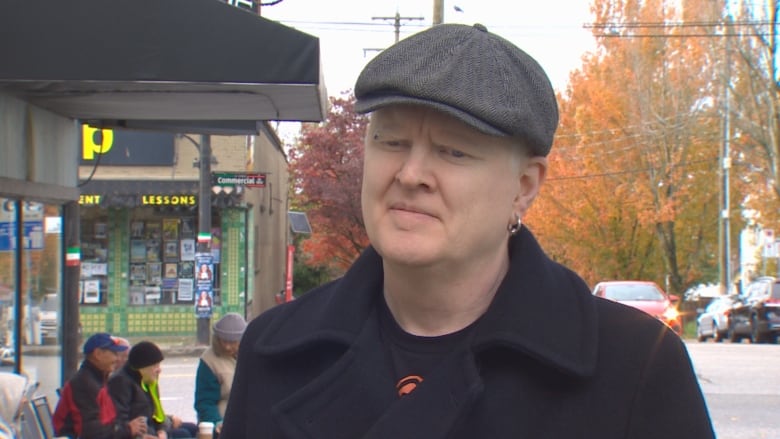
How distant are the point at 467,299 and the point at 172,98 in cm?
414

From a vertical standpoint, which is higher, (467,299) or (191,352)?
(467,299)

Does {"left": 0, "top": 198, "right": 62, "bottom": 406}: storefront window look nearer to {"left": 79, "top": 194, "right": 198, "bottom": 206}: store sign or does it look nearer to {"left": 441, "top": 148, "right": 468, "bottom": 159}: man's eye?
{"left": 441, "top": 148, "right": 468, "bottom": 159}: man's eye

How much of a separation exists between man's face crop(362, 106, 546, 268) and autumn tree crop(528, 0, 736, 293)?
30.3 meters

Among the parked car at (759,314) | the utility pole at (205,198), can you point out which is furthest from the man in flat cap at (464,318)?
the parked car at (759,314)

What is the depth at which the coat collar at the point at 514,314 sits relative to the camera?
1.83 meters

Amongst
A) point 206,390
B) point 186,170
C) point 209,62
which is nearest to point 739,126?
point 186,170

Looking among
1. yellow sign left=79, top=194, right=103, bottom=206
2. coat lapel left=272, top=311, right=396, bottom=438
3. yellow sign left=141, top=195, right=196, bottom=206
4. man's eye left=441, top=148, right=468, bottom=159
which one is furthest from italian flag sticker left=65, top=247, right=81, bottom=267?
yellow sign left=141, top=195, right=196, bottom=206

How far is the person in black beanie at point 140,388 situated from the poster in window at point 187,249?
1391 cm

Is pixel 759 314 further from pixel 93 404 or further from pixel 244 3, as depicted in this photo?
pixel 244 3

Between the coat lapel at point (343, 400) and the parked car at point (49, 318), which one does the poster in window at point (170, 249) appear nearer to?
the parked car at point (49, 318)

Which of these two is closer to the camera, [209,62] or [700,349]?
[209,62]

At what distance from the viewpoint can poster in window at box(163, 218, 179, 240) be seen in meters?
21.3

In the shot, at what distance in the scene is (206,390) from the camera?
7.27m

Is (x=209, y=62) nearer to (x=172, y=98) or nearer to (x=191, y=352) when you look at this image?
(x=172, y=98)
